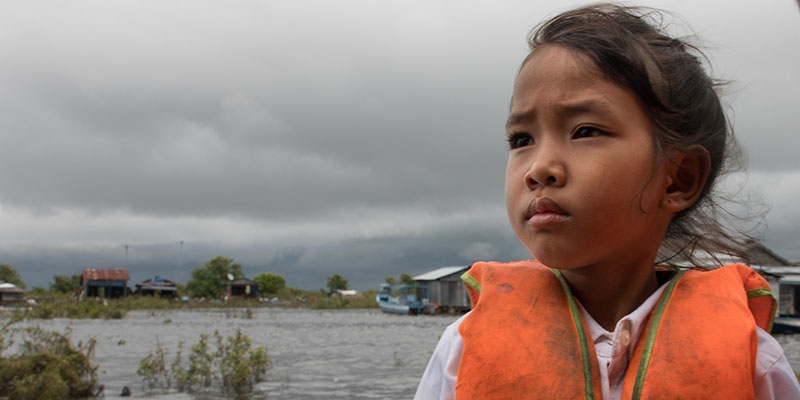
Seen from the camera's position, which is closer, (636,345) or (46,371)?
(636,345)

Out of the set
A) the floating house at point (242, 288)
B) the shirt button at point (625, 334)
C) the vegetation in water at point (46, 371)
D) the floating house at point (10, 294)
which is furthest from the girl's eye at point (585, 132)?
the floating house at point (242, 288)

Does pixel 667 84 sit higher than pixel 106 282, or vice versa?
pixel 106 282

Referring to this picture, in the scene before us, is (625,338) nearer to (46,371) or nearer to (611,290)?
(611,290)

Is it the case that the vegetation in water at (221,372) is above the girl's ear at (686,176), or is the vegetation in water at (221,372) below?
below

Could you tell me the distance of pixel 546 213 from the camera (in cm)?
149

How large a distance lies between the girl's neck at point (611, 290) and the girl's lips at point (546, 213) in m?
0.21

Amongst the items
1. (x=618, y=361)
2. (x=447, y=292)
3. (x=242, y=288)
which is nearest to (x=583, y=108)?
(x=618, y=361)

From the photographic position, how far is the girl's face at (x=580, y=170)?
147 cm

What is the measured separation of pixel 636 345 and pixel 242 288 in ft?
312

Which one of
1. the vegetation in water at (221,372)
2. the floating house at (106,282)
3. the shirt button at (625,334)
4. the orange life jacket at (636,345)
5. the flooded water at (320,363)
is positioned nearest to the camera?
the orange life jacket at (636,345)

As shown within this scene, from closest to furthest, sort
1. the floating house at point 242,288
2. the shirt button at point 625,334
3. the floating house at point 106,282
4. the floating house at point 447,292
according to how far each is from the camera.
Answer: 1. the shirt button at point 625,334
2. the floating house at point 447,292
3. the floating house at point 106,282
4. the floating house at point 242,288

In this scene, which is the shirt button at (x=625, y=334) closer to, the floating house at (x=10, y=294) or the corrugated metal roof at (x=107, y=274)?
the floating house at (x=10, y=294)

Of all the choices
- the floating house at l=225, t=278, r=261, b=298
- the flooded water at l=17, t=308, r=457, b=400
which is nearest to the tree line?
the floating house at l=225, t=278, r=261, b=298

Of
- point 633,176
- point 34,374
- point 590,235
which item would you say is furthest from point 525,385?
point 34,374
